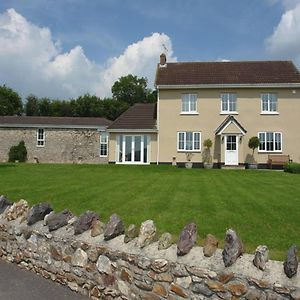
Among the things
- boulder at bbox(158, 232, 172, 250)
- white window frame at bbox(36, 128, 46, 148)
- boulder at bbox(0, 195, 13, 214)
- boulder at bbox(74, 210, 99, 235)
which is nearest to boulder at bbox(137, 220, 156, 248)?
boulder at bbox(158, 232, 172, 250)

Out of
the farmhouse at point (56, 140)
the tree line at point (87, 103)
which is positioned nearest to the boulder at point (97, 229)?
the farmhouse at point (56, 140)

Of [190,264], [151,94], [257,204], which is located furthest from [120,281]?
[151,94]

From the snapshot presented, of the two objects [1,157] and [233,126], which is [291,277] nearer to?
[233,126]

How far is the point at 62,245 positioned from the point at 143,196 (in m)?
6.29

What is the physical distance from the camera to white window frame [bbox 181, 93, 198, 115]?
30011 mm

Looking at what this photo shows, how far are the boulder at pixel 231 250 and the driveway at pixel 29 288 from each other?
236 cm

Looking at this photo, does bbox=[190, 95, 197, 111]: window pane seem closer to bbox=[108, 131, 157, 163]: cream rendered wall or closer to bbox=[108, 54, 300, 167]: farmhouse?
bbox=[108, 54, 300, 167]: farmhouse

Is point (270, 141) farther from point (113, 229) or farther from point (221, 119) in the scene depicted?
point (113, 229)

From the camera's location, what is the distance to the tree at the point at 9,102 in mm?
68444

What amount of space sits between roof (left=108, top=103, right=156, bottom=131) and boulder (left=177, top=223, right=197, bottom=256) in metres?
25.4

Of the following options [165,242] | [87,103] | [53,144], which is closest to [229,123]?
[53,144]

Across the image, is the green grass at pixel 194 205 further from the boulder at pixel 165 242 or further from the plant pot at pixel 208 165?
the plant pot at pixel 208 165

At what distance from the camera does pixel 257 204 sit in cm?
1049

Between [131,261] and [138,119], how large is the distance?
27.1m
